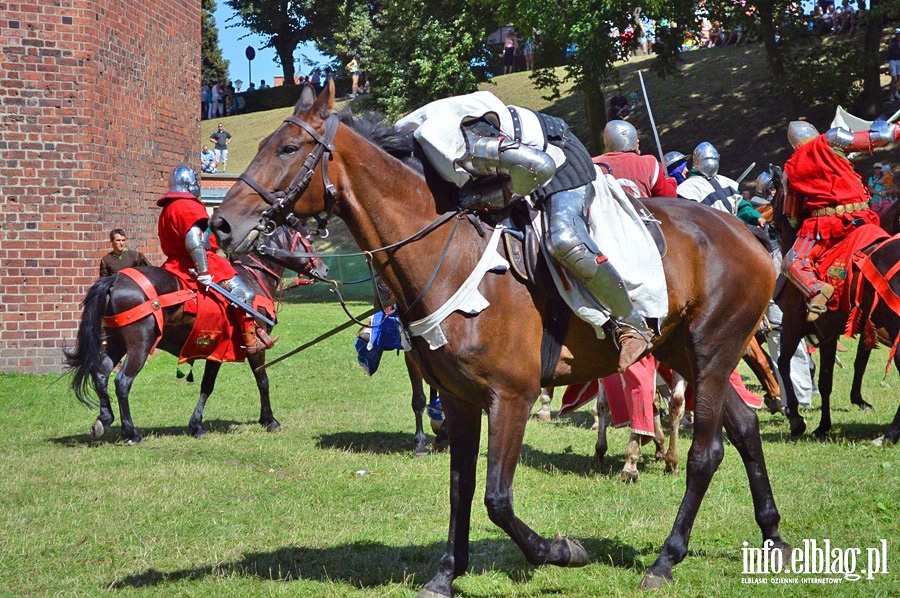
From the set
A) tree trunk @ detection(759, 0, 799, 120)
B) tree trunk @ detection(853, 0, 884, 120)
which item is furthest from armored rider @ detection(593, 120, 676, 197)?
tree trunk @ detection(853, 0, 884, 120)

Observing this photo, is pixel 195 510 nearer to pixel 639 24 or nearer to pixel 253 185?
pixel 253 185

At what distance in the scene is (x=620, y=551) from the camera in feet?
21.1

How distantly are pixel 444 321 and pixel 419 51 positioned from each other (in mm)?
27045

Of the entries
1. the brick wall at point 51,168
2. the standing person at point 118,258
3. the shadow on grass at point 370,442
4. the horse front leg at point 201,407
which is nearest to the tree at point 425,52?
the brick wall at point 51,168

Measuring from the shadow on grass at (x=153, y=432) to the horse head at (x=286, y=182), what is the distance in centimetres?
653

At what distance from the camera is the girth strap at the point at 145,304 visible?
10.9 meters

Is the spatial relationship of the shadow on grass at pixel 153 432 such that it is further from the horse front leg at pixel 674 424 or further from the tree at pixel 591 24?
the tree at pixel 591 24

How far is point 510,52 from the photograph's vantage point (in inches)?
1836

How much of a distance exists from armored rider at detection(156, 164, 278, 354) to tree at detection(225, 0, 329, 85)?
49.8 meters

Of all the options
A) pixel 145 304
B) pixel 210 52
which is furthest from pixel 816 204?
pixel 210 52

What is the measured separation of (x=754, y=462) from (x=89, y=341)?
7.29 m

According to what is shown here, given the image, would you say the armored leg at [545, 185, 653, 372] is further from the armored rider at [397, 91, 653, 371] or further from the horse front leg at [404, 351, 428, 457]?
the horse front leg at [404, 351, 428, 457]

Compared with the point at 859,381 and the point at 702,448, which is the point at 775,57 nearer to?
the point at 859,381

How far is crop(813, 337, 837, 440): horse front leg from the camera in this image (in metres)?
10.2
